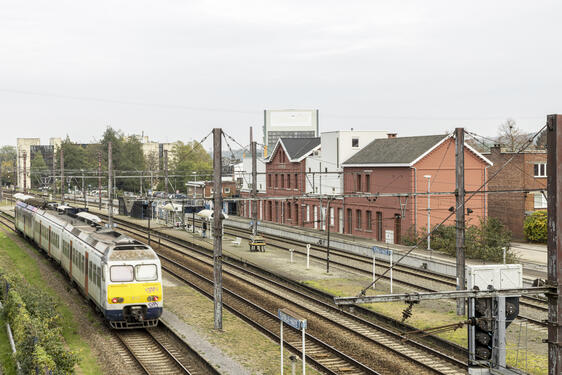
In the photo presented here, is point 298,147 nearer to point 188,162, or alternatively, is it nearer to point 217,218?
point 217,218

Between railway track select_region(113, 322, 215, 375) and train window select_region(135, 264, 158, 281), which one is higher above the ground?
train window select_region(135, 264, 158, 281)

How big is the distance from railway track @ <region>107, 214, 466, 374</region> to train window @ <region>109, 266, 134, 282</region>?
5.06 meters

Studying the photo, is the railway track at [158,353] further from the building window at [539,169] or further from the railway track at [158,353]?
the building window at [539,169]

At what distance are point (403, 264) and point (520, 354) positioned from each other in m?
20.7

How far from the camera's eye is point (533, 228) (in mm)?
48875

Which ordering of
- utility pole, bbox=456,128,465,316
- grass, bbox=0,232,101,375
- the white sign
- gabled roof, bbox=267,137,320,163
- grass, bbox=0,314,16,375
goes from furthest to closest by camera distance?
gabled roof, bbox=267,137,320,163 → the white sign → utility pole, bbox=456,128,465,316 → grass, bbox=0,232,101,375 → grass, bbox=0,314,16,375

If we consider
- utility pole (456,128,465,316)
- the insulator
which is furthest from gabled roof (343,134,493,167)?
the insulator

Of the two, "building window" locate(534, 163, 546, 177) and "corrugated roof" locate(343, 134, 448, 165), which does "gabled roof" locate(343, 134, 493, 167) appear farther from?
"building window" locate(534, 163, 546, 177)

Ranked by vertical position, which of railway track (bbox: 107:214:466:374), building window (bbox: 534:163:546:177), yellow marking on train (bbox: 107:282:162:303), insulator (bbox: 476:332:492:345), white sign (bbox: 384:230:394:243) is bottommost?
railway track (bbox: 107:214:466:374)

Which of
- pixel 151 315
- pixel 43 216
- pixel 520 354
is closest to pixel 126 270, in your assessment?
pixel 151 315

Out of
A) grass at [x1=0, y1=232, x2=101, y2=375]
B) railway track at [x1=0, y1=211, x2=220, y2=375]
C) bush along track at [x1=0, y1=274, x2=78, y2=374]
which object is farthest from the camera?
grass at [x1=0, y1=232, x2=101, y2=375]

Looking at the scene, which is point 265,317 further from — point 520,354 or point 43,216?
point 43,216

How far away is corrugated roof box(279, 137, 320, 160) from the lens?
2628 inches

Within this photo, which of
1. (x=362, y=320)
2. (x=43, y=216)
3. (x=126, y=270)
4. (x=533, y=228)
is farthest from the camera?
(x=533, y=228)
